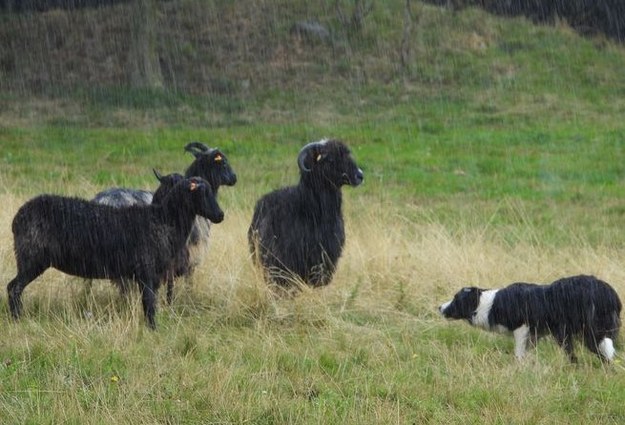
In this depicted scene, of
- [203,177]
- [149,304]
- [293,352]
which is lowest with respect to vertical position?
[293,352]

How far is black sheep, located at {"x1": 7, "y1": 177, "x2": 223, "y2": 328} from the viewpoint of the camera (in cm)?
908

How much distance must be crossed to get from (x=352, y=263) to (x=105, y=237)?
2865 mm

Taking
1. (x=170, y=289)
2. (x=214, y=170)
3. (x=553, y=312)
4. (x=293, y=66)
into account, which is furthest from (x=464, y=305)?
(x=293, y=66)

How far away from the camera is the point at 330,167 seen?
424 inches

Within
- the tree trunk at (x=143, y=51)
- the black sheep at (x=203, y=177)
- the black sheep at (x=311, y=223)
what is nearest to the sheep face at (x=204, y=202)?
the black sheep at (x=311, y=223)

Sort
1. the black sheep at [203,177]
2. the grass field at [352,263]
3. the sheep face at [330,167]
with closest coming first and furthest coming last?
the grass field at [352,263] → the sheep face at [330,167] → the black sheep at [203,177]

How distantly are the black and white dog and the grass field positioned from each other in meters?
0.16

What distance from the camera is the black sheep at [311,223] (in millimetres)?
10633

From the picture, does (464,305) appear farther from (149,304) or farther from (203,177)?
(203,177)

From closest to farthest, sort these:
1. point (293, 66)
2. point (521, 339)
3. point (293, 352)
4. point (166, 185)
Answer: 1. point (293, 352)
2. point (521, 339)
3. point (166, 185)
4. point (293, 66)

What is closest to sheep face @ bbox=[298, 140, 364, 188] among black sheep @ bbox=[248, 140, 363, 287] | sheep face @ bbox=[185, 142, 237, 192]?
black sheep @ bbox=[248, 140, 363, 287]

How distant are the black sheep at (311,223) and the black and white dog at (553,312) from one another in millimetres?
1573

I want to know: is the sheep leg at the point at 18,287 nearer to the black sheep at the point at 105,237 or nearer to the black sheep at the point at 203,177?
the black sheep at the point at 105,237

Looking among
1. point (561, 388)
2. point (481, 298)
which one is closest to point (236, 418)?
point (561, 388)
